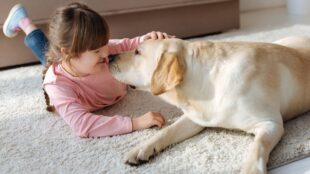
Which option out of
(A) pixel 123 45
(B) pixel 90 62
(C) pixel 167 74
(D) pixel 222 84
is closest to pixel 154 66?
(C) pixel 167 74

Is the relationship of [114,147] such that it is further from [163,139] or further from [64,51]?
[64,51]

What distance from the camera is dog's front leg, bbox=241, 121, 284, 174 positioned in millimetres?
1017

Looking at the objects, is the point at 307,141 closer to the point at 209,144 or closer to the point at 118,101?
the point at 209,144

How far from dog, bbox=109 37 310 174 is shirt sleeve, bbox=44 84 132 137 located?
0.14 meters

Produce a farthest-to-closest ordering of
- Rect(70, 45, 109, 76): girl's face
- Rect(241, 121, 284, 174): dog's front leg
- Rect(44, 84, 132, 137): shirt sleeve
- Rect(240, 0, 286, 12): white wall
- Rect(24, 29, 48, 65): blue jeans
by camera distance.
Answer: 1. Rect(240, 0, 286, 12): white wall
2. Rect(24, 29, 48, 65): blue jeans
3. Rect(70, 45, 109, 76): girl's face
4. Rect(44, 84, 132, 137): shirt sleeve
5. Rect(241, 121, 284, 174): dog's front leg

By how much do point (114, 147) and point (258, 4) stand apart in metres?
2.79

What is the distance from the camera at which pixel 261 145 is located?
109 centimetres

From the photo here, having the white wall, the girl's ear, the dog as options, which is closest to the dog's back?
the dog

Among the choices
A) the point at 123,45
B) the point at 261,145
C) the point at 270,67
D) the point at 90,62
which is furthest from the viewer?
the point at 123,45

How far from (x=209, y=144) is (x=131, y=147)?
230 millimetres

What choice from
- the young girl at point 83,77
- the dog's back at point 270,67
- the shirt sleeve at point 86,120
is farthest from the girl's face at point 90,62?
the dog's back at point 270,67

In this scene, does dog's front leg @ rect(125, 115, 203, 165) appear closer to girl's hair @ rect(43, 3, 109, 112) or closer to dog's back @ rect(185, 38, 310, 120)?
dog's back @ rect(185, 38, 310, 120)

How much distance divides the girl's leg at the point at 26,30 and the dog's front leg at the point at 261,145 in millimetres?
1077

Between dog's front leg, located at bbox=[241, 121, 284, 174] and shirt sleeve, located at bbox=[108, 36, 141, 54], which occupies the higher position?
shirt sleeve, located at bbox=[108, 36, 141, 54]
